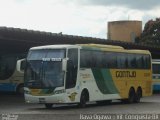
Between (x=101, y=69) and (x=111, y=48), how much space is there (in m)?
2.07

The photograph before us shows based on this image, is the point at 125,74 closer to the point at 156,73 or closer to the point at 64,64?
the point at 64,64

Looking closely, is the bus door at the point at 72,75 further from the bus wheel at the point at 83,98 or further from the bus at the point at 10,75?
the bus at the point at 10,75

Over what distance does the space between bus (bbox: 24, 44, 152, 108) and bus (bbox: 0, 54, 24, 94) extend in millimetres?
12118

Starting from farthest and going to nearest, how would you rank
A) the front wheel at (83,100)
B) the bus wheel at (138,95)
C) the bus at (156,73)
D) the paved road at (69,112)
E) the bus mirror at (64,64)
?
the bus at (156,73), the bus wheel at (138,95), the front wheel at (83,100), the bus mirror at (64,64), the paved road at (69,112)

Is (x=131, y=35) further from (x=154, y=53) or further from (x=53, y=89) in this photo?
(x=53, y=89)

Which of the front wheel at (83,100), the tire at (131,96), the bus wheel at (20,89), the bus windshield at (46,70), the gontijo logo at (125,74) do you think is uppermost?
the bus windshield at (46,70)

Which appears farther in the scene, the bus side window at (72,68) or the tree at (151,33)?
the tree at (151,33)

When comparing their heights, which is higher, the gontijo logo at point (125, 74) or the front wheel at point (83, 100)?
the gontijo logo at point (125, 74)

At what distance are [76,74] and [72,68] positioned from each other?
424mm

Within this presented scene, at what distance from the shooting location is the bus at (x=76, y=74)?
86.2 ft

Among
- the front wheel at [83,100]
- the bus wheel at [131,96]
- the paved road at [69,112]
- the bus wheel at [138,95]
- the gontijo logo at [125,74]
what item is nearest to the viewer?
the paved road at [69,112]

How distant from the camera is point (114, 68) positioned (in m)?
31.1

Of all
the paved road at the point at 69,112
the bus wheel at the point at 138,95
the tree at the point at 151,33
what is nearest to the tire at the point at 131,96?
the bus wheel at the point at 138,95

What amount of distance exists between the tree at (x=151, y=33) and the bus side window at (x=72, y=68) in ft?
193
